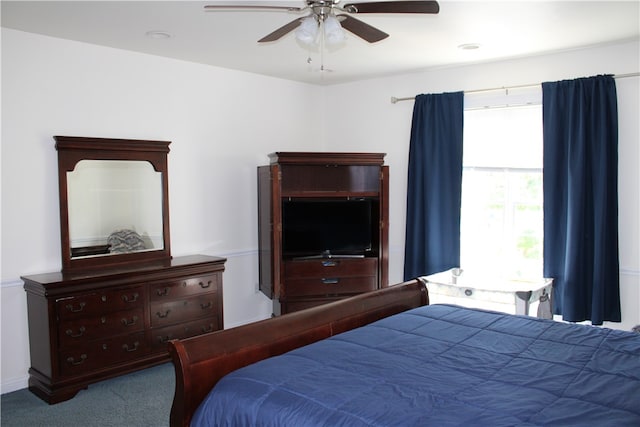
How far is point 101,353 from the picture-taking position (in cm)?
347

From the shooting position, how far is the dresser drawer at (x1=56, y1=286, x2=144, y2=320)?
3287 millimetres

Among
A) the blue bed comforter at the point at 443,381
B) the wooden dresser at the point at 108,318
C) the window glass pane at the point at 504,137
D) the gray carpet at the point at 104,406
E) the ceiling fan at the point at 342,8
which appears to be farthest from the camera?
the window glass pane at the point at 504,137

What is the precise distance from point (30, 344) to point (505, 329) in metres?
3.12

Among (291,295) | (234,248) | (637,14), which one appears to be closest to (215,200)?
(234,248)

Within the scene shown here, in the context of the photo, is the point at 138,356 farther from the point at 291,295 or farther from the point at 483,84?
the point at 483,84

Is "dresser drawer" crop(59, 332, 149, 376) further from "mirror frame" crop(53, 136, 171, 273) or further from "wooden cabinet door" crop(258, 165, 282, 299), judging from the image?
"wooden cabinet door" crop(258, 165, 282, 299)

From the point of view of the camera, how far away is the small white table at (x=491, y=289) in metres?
3.84

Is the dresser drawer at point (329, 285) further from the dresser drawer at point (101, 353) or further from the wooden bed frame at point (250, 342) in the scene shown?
the wooden bed frame at point (250, 342)

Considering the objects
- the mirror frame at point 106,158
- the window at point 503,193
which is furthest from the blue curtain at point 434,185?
the mirror frame at point 106,158

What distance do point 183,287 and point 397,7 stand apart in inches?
104

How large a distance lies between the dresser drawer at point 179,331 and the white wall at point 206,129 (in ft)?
2.23

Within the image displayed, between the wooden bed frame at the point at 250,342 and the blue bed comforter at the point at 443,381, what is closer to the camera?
the blue bed comforter at the point at 443,381

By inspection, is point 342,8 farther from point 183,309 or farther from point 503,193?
point 503,193

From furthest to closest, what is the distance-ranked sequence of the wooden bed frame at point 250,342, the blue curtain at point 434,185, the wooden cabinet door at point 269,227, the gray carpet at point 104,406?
the blue curtain at point 434,185
the wooden cabinet door at point 269,227
the gray carpet at point 104,406
the wooden bed frame at point 250,342
